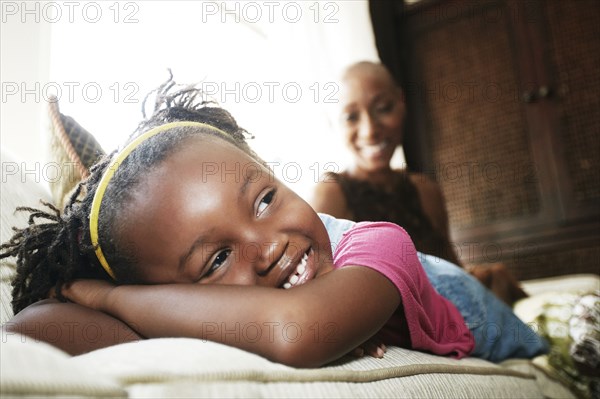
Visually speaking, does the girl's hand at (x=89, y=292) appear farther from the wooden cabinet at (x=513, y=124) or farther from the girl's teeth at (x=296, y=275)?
the wooden cabinet at (x=513, y=124)

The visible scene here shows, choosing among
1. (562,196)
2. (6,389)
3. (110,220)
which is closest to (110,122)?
(110,220)

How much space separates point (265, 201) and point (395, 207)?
843 mm

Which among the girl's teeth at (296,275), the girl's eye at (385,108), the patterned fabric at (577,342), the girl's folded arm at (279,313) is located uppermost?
the girl's eye at (385,108)

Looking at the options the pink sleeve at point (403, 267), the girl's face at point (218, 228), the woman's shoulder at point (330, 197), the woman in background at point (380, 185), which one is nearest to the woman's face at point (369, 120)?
the woman in background at point (380, 185)

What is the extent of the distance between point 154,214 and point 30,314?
0.52 ft

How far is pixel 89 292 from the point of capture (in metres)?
0.58

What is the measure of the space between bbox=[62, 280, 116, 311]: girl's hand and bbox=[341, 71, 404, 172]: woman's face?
99 centimetres

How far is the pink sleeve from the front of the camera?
540 mm

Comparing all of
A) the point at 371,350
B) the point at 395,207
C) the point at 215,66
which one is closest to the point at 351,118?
the point at 395,207

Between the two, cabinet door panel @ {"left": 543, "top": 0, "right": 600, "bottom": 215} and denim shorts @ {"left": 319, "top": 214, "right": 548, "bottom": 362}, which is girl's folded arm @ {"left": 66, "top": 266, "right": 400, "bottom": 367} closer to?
denim shorts @ {"left": 319, "top": 214, "right": 548, "bottom": 362}

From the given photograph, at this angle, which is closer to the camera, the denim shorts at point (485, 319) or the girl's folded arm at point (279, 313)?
the girl's folded arm at point (279, 313)

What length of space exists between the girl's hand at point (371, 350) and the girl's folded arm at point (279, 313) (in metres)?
0.02

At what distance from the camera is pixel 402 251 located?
0.58 metres

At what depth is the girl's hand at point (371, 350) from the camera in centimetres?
50
